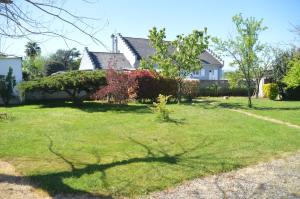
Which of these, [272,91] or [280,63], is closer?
[272,91]

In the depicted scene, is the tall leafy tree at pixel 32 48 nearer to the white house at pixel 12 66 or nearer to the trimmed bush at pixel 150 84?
the white house at pixel 12 66

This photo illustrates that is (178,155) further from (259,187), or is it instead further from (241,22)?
(241,22)

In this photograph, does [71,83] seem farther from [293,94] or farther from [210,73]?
[210,73]

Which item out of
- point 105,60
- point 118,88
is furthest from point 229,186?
point 105,60

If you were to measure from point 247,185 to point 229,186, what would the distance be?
1.22 ft

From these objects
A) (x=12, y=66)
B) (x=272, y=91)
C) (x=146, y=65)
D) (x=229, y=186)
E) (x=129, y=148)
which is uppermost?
(x=146, y=65)

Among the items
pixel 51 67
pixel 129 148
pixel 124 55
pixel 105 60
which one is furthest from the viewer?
pixel 51 67

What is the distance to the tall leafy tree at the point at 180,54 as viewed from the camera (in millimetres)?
25094

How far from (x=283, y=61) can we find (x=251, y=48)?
14818 mm

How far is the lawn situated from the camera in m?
7.51

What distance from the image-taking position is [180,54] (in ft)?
83.1

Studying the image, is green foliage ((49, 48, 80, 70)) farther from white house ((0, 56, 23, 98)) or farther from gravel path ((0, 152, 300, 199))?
gravel path ((0, 152, 300, 199))

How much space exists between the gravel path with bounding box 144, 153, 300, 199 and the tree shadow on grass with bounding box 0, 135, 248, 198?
1.45 feet

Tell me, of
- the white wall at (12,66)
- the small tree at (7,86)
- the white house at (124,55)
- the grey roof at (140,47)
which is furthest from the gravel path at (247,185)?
the grey roof at (140,47)
